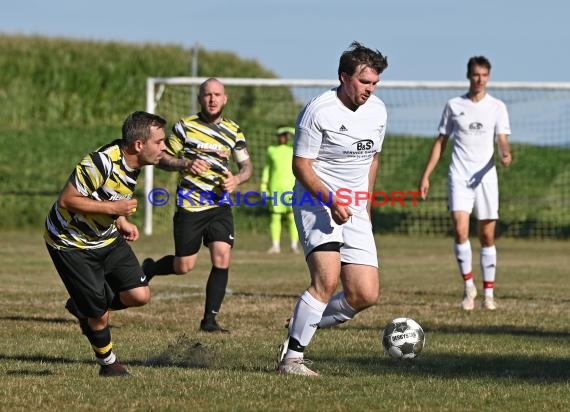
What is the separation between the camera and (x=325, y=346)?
9797 millimetres

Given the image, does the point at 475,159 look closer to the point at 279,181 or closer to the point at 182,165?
the point at 182,165

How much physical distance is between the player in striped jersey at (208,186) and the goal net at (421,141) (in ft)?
43.2

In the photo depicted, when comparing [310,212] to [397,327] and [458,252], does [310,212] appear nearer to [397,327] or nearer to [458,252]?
[397,327]

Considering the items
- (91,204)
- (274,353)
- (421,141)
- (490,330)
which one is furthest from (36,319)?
(421,141)

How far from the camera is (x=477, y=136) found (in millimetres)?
13055

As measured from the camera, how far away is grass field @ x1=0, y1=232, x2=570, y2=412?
7.09 metres

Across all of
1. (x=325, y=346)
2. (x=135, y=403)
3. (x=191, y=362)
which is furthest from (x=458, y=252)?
(x=135, y=403)

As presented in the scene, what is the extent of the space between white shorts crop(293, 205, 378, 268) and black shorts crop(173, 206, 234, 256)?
309 centimetres

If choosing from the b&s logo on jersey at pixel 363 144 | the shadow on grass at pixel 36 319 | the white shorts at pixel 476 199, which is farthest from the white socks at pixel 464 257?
the b&s logo on jersey at pixel 363 144

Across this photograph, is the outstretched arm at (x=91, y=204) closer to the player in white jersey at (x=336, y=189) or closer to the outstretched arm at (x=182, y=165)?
the player in white jersey at (x=336, y=189)

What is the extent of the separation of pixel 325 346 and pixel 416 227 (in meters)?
20.0

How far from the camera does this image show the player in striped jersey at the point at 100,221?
779 centimetres

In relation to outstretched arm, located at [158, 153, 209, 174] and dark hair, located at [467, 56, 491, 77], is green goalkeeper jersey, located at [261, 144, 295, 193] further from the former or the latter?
outstretched arm, located at [158, 153, 209, 174]

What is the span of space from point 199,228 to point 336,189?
128 inches
